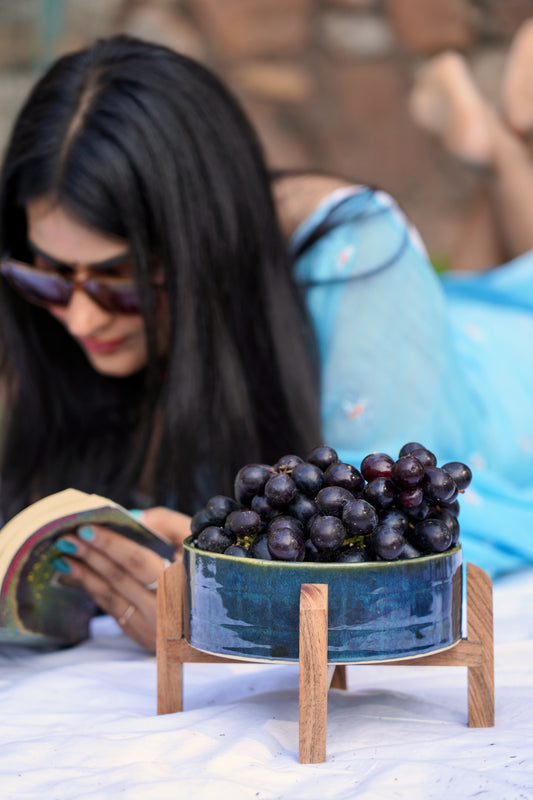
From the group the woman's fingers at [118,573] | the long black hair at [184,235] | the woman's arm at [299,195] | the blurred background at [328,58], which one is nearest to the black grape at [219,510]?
the woman's fingers at [118,573]

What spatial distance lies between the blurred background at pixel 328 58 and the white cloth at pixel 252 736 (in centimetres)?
312

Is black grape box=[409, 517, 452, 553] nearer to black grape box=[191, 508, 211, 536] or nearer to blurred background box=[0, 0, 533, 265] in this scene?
black grape box=[191, 508, 211, 536]

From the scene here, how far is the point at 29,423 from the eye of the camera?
170 cm

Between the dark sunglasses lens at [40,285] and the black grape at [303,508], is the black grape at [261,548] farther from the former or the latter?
the dark sunglasses lens at [40,285]

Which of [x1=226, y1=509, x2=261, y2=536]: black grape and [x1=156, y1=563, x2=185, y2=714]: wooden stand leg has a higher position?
[x1=226, y1=509, x2=261, y2=536]: black grape

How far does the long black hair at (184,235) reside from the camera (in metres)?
1.33

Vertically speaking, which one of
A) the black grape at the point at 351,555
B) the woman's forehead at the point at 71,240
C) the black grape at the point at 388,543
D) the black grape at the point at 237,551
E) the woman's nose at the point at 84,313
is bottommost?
the black grape at the point at 237,551

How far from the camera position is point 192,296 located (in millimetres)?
1354

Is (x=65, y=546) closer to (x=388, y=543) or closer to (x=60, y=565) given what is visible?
(x=60, y=565)

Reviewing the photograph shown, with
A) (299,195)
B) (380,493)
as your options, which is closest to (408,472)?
(380,493)

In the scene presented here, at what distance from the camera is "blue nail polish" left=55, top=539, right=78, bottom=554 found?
0.99 metres

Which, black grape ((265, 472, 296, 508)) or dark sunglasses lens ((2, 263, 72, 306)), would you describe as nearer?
black grape ((265, 472, 296, 508))

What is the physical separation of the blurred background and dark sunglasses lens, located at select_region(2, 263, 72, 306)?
256 cm

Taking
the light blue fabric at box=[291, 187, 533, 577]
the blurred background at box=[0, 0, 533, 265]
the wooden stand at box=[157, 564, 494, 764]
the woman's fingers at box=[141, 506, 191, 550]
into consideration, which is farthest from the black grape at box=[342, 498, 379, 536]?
the blurred background at box=[0, 0, 533, 265]
